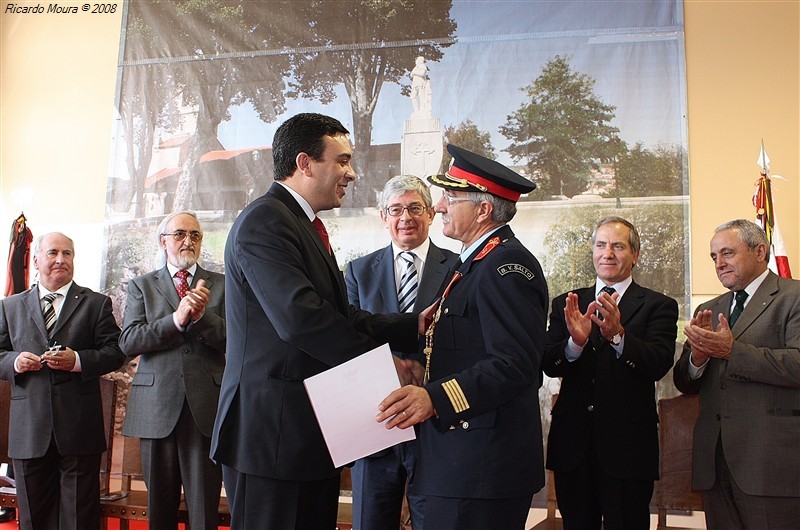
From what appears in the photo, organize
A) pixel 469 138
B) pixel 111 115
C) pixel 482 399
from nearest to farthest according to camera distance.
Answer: pixel 482 399
pixel 469 138
pixel 111 115

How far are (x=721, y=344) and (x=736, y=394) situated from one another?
0.85ft

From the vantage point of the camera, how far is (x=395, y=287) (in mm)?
3314

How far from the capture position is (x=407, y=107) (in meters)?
5.41

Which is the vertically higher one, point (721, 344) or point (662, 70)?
point (662, 70)

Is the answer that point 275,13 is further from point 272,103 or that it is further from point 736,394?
point 736,394

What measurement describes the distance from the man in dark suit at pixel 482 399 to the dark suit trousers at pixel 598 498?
0.92 meters

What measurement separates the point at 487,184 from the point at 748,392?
1651 mm

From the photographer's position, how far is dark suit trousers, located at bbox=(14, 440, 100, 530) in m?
3.89

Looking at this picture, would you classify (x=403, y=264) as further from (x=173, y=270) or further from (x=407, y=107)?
(x=407, y=107)

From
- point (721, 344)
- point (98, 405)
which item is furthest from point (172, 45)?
point (721, 344)

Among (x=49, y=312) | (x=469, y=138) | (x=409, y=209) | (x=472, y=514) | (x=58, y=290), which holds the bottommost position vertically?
(x=472, y=514)

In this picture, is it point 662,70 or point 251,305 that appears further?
point 662,70

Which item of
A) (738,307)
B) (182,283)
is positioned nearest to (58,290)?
(182,283)

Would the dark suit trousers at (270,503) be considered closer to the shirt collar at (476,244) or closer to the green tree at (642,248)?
the shirt collar at (476,244)
